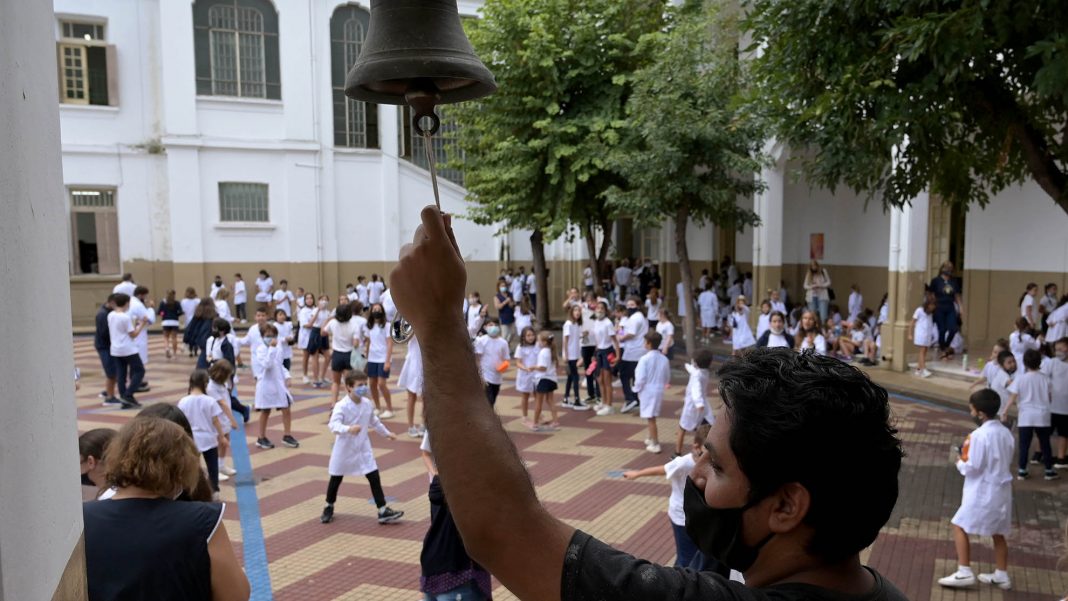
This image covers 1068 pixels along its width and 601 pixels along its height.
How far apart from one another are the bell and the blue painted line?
5.26 metres

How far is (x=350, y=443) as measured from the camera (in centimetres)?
794

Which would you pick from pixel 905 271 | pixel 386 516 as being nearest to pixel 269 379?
pixel 386 516

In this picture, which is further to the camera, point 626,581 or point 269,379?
point 269,379

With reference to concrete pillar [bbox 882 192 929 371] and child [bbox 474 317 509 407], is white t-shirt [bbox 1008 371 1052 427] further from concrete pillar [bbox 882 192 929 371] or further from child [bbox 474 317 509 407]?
concrete pillar [bbox 882 192 929 371]

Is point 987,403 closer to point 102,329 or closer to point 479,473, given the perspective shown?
point 479,473

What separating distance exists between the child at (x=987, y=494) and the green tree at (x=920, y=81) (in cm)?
239

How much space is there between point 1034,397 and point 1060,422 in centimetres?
87

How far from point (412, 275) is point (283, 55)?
26.2 metres

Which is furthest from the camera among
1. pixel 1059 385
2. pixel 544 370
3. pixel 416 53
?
pixel 544 370

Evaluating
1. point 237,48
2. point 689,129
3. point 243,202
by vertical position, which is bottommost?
point 243,202

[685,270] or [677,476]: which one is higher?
[685,270]

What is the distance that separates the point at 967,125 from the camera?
8.33 metres

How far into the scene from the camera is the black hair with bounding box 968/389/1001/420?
651cm

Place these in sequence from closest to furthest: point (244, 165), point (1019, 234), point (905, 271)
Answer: point (905, 271) < point (1019, 234) < point (244, 165)
